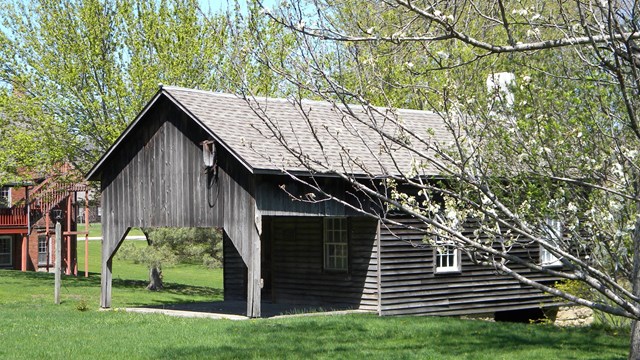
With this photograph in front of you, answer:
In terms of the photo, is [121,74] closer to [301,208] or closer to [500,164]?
[301,208]

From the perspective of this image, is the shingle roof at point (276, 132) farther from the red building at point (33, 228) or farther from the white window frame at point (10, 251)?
the white window frame at point (10, 251)

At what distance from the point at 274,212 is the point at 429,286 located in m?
4.68

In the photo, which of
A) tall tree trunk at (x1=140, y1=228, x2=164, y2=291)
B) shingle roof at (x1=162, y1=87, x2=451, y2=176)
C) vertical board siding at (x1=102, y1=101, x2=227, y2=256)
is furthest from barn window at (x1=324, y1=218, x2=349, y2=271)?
tall tree trunk at (x1=140, y1=228, x2=164, y2=291)

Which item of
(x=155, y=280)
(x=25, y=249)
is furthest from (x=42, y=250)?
(x=155, y=280)

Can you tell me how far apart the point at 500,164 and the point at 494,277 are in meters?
15.4

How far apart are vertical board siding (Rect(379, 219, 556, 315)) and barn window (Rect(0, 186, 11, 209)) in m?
31.8

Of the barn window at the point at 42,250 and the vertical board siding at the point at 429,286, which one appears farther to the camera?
the barn window at the point at 42,250

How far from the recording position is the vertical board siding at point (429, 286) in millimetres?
23219

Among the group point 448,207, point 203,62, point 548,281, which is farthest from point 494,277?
point 448,207

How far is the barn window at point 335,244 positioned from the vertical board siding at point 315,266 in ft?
0.58

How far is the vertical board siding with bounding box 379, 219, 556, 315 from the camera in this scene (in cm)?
2322

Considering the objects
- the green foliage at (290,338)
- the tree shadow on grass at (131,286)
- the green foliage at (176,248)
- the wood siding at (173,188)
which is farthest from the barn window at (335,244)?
the green foliage at (176,248)

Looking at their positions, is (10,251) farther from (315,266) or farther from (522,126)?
(522,126)

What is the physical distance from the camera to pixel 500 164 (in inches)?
424
